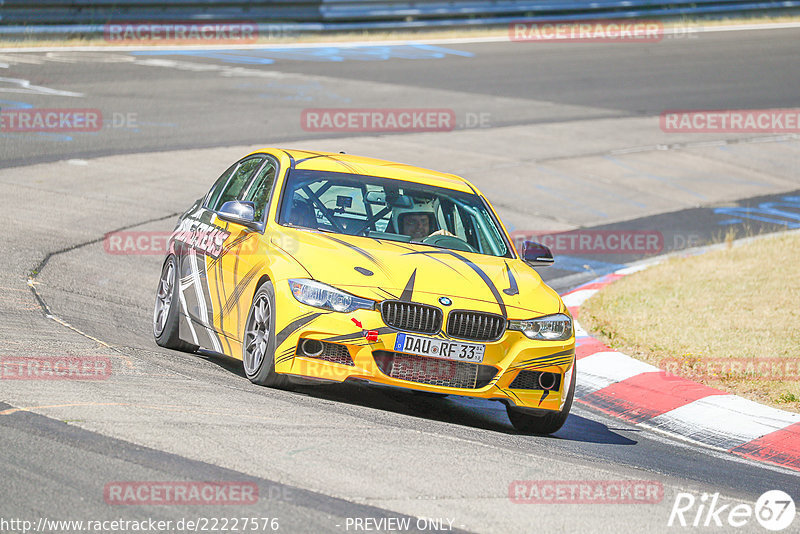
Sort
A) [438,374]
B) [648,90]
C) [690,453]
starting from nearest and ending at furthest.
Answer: [438,374]
[690,453]
[648,90]

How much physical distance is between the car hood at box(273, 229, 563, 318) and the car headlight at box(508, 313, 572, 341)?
5cm

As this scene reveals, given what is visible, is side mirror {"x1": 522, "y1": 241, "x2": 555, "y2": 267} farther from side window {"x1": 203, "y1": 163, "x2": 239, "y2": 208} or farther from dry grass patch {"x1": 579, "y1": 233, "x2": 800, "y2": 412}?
side window {"x1": 203, "y1": 163, "x2": 239, "y2": 208}

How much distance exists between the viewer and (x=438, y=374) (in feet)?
22.8

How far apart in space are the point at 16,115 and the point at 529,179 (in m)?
8.31

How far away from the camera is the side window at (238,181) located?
884cm

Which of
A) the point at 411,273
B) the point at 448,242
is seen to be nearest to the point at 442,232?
the point at 448,242

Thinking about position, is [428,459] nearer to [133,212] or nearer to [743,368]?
[743,368]

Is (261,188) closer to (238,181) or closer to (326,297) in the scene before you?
(238,181)

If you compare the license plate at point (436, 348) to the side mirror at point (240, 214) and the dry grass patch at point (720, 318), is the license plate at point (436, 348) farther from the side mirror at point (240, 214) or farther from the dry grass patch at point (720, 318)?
the dry grass patch at point (720, 318)

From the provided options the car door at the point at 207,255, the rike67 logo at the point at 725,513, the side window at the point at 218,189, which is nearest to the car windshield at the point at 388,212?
the car door at the point at 207,255

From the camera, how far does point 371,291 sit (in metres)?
6.95

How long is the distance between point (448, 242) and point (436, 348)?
4.76 feet

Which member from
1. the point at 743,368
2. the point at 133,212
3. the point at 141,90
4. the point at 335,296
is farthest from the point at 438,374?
the point at 141,90

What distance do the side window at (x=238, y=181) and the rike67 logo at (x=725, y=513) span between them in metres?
4.30
